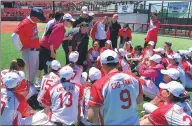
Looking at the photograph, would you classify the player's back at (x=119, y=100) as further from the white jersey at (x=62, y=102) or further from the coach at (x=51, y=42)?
the coach at (x=51, y=42)

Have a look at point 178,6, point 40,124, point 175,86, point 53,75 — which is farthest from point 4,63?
point 178,6

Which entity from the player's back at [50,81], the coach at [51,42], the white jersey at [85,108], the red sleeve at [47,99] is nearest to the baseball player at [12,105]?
the red sleeve at [47,99]

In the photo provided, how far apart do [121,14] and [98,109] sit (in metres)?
25.0

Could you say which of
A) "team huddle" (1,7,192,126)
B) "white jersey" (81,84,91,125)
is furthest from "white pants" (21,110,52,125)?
"white jersey" (81,84,91,125)

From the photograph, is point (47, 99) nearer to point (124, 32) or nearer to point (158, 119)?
point (158, 119)

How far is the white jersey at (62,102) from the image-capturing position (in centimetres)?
438

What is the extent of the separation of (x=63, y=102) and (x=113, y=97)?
121 centimetres

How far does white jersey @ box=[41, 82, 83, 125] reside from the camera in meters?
4.38

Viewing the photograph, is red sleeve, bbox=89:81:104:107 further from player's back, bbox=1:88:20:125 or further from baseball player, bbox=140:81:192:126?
player's back, bbox=1:88:20:125

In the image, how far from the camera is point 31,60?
22.4 ft

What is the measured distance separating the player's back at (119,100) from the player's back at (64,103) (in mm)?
1008

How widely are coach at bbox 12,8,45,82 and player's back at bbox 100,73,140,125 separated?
3.63 metres

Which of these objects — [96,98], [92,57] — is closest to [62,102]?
[96,98]

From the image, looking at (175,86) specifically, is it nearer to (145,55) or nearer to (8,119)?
(8,119)
